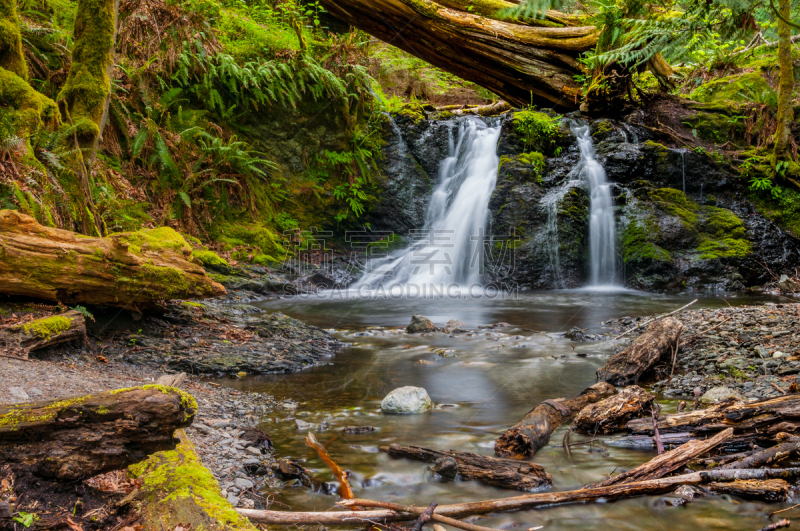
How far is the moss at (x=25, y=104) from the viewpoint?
5398 millimetres

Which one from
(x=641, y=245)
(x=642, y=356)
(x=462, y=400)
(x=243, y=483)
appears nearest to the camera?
(x=243, y=483)

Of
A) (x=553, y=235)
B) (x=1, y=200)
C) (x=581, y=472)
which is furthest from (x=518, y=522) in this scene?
(x=553, y=235)

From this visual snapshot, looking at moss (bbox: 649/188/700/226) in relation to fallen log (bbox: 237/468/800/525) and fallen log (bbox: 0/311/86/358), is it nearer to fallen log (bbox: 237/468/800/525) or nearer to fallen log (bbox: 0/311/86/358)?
fallen log (bbox: 237/468/800/525)

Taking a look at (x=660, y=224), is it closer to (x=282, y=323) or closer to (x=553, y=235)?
(x=553, y=235)

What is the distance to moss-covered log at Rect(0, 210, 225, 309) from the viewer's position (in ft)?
13.2

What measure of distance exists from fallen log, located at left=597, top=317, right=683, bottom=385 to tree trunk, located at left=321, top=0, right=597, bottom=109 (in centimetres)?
943

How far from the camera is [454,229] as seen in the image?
40.5 ft

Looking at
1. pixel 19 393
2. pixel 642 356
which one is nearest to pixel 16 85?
pixel 19 393

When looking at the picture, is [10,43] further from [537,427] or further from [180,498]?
[537,427]

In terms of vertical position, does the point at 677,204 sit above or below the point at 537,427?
above

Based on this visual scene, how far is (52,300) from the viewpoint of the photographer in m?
4.25

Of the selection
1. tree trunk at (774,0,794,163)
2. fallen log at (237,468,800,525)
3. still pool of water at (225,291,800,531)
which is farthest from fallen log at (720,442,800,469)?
tree trunk at (774,0,794,163)

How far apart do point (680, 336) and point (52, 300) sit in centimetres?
614

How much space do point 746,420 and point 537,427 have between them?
1.24 meters
